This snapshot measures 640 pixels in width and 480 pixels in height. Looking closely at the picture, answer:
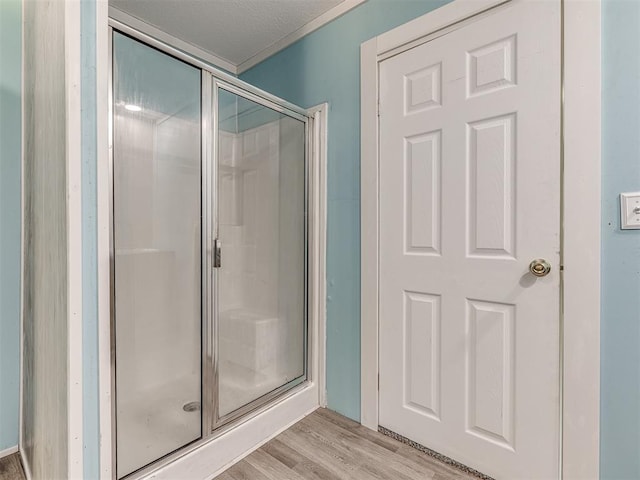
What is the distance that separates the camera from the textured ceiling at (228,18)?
1.79 meters

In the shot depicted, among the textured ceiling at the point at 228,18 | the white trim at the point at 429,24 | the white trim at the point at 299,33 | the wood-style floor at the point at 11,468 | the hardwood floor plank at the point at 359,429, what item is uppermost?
the textured ceiling at the point at 228,18

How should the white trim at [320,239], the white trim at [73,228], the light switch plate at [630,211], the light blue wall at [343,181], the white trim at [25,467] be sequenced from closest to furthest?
the white trim at [73,228]
the light switch plate at [630,211]
the white trim at [25,467]
the light blue wall at [343,181]
the white trim at [320,239]

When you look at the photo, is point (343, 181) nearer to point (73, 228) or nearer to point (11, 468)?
point (73, 228)

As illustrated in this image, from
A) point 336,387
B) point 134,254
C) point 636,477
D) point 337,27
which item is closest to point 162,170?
point 134,254

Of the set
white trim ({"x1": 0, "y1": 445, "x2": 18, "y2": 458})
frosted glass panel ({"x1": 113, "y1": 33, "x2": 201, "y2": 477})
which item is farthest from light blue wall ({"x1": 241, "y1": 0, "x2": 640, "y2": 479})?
white trim ({"x1": 0, "y1": 445, "x2": 18, "y2": 458})

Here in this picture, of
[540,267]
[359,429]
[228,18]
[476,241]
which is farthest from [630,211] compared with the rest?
[228,18]

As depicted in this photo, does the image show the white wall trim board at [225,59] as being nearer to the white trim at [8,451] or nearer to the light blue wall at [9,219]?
the light blue wall at [9,219]

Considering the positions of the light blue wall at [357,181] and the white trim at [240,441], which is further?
the white trim at [240,441]

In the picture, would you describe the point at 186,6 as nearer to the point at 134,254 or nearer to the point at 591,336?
the point at 134,254

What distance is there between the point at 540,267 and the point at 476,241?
0.79 ft

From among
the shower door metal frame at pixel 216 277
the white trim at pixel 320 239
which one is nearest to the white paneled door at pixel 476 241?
the white trim at pixel 320 239

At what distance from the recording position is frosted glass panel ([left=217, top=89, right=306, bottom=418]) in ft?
5.13

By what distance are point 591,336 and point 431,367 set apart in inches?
23.9

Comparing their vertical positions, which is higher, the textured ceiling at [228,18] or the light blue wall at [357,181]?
the textured ceiling at [228,18]
